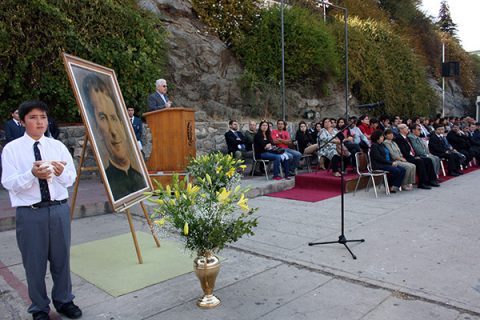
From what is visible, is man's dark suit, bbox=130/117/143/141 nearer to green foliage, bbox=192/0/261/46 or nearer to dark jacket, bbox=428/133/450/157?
green foliage, bbox=192/0/261/46

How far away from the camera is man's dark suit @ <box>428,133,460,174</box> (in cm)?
1067

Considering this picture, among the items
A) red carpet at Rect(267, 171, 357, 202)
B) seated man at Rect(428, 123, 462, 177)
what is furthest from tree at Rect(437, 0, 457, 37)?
red carpet at Rect(267, 171, 357, 202)

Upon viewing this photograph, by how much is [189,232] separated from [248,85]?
10.9 metres

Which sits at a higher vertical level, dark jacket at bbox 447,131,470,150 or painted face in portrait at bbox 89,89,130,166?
painted face in portrait at bbox 89,89,130,166

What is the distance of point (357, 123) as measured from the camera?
11.2 m

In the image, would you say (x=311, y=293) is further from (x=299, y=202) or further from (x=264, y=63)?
(x=264, y=63)

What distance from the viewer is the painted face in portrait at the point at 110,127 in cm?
414

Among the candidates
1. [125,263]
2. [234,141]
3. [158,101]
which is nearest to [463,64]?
[234,141]

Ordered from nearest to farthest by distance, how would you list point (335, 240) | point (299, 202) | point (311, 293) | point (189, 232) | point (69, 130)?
point (189, 232) < point (311, 293) < point (335, 240) < point (299, 202) < point (69, 130)

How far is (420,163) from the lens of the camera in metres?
8.71

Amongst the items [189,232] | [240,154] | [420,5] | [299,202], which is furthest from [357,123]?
[420,5]

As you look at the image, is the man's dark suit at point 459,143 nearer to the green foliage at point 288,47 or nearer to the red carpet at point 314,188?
the red carpet at point 314,188

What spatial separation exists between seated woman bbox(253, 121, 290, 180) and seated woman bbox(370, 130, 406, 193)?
1.91 meters

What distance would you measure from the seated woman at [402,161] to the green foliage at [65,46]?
579cm
